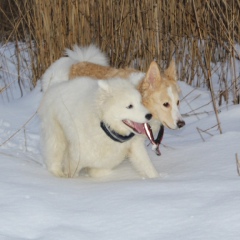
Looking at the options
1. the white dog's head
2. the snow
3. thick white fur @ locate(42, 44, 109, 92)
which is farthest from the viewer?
thick white fur @ locate(42, 44, 109, 92)

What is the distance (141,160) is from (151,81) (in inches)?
23.0

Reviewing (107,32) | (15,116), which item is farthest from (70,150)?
(107,32)

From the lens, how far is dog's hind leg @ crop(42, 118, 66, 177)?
4.66 metres

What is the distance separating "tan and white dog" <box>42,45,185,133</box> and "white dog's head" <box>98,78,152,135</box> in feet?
1.14

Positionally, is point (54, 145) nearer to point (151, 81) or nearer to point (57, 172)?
point (57, 172)

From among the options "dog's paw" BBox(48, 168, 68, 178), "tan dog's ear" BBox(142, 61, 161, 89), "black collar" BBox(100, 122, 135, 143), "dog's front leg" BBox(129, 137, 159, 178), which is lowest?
"dog's paw" BBox(48, 168, 68, 178)

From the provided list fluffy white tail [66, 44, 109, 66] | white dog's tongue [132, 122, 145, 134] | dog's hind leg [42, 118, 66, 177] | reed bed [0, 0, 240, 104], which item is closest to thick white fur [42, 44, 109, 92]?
fluffy white tail [66, 44, 109, 66]

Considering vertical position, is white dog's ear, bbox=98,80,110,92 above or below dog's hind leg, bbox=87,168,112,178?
above

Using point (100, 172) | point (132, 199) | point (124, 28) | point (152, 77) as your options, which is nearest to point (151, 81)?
point (152, 77)

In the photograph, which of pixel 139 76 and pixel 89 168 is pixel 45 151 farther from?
pixel 139 76

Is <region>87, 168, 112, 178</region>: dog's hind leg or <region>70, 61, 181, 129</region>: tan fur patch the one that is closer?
<region>87, 168, 112, 178</region>: dog's hind leg

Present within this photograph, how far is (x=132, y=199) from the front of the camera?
3580mm

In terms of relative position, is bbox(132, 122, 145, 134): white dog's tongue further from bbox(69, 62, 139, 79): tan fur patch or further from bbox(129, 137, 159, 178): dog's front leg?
bbox(69, 62, 139, 79): tan fur patch

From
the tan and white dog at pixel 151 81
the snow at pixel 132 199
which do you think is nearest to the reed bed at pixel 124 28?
the tan and white dog at pixel 151 81
